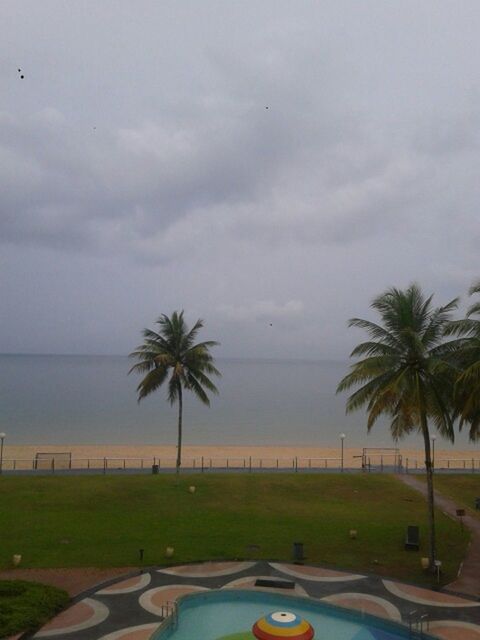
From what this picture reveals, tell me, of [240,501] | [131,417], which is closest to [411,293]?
[240,501]

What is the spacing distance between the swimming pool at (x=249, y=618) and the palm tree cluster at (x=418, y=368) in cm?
630

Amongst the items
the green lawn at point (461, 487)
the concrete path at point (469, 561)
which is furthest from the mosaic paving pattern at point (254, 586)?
the green lawn at point (461, 487)

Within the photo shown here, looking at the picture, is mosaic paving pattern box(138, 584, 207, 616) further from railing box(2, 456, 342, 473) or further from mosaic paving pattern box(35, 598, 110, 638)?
railing box(2, 456, 342, 473)

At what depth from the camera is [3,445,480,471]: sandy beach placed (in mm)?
52031

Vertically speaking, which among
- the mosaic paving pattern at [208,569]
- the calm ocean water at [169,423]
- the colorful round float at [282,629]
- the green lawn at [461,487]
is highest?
the calm ocean water at [169,423]

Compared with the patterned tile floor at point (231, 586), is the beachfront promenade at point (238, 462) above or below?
above

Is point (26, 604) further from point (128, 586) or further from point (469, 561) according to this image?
point (469, 561)

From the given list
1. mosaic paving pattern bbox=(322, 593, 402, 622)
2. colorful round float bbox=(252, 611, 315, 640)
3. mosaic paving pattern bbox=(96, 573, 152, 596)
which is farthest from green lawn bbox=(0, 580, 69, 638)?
mosaic paving pattern bbox=(322, 593, 402, 622)

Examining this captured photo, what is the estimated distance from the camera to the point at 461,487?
119 feet

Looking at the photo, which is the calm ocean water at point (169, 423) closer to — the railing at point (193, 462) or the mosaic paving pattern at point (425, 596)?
the railing at point (193, 462)

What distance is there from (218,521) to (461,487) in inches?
717

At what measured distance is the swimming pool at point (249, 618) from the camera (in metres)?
15.5

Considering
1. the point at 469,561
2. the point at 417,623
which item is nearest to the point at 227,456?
the point at 469,561

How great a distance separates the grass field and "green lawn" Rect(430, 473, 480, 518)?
2.39 meters
